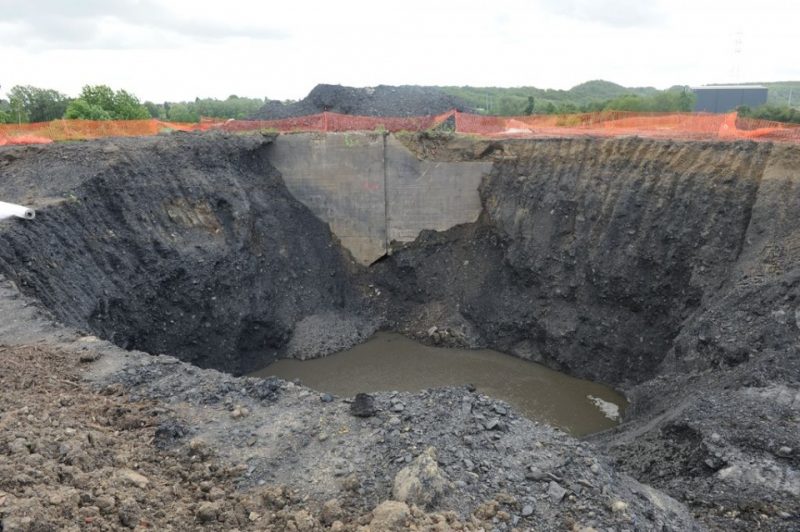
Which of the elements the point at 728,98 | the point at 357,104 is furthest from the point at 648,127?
the point at 728,98

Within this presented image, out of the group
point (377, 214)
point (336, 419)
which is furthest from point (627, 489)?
point (377, 214)

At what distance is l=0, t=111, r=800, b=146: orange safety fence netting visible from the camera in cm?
1480

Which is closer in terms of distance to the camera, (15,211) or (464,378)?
(15,211)

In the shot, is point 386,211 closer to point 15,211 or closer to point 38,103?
point 15,211

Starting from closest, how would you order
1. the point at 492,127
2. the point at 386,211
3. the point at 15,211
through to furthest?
the point at 15,211 → the point at 386,211 → the point at 492,127

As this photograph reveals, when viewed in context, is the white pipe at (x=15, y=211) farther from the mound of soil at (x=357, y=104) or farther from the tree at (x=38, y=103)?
the tree at (x=38, y=103)

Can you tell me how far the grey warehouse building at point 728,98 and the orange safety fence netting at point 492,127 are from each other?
62.2ft

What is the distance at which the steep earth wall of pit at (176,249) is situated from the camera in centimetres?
1069

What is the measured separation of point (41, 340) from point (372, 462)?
538 centimetres

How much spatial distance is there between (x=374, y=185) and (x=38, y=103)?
2110cm

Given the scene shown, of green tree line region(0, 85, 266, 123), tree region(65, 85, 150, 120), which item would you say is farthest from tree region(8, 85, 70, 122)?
tree region(65, 85, 150, 120)

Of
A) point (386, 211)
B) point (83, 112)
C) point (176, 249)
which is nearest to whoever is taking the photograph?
point (176, 249)

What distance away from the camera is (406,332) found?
15.8 m

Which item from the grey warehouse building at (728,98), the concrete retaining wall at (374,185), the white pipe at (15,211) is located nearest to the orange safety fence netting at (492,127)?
the concrete retaining wall at (374,185)
